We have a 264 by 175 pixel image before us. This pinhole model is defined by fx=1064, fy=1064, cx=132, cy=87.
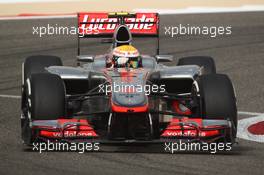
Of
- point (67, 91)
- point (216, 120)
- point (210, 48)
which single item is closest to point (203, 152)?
point (216, 120)

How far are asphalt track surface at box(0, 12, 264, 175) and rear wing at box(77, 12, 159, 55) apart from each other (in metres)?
1.70

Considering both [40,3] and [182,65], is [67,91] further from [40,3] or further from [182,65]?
[40,3]

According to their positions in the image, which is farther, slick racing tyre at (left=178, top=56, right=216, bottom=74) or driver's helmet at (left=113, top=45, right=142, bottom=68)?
slick racing tyre at (left=178, top=56, right=216, bottom=74)

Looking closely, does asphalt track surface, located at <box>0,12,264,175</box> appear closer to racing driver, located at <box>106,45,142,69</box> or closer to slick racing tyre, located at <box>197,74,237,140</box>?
slick racing tyre, located at <box>197,74,237,140</box>

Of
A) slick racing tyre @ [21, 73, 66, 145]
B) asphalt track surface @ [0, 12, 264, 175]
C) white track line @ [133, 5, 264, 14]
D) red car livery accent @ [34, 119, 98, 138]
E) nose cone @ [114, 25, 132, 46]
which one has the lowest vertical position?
white track line @ [133, 5, 264, 14]

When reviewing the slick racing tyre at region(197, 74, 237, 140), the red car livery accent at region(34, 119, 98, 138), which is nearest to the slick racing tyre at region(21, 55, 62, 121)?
the red car livery accent at region(34, 119, 98, 138)

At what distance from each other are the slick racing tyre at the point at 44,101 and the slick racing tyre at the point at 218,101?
178 cm

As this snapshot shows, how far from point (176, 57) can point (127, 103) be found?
11279 mm

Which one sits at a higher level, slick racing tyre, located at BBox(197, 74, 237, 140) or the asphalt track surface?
slick racing tyre, located at BBox(197, 74, 237, 140)

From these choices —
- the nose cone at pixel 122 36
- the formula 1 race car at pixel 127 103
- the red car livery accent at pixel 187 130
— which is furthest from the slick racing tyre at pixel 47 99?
the nose cone at pixel 122 36

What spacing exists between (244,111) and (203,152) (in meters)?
3.62

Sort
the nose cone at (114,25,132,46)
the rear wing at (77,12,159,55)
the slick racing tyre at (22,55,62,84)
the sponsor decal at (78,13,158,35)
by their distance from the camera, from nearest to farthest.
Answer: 1. the slick racing tyre at (22,55,62,84)
2. the nose cone at (114,25,132,46)
3. the rear wing at (77,12,159,55)
4. the sponsor decal at (78,13,158,35)

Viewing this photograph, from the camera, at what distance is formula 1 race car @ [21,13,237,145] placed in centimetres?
1287

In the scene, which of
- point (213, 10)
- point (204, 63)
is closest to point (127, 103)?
point (204, 63)
